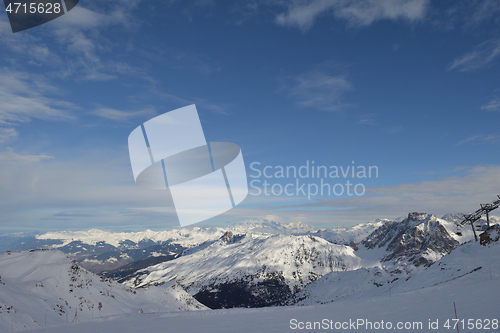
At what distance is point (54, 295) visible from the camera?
43188 millimetres

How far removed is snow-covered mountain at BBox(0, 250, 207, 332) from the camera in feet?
107

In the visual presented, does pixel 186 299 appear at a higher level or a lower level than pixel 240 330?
lower

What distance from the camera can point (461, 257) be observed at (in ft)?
164

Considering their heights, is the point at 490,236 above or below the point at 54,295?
above

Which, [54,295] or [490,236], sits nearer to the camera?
[54,295]

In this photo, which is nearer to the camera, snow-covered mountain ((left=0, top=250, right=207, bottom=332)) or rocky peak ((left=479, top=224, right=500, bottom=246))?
snow-covered mountain ((left=0, top=250, right=207, bottom=332))

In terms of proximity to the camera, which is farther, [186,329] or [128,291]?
[128,291]

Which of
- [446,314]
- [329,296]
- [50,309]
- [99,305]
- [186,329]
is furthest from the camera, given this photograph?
[329,296]

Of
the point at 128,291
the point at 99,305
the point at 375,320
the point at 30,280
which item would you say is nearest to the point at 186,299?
the point at 128,291

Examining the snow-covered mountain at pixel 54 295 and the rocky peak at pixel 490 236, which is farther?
the rocky peak at pixel 490 236

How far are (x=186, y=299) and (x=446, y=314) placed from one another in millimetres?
69148

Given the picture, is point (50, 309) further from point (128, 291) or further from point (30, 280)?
point (128, 291)

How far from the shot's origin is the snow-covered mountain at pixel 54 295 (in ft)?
107

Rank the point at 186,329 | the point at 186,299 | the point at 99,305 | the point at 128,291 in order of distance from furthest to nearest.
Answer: the point at 186,299
the point at 128,291
the point at 99,305
the point at 186,329
